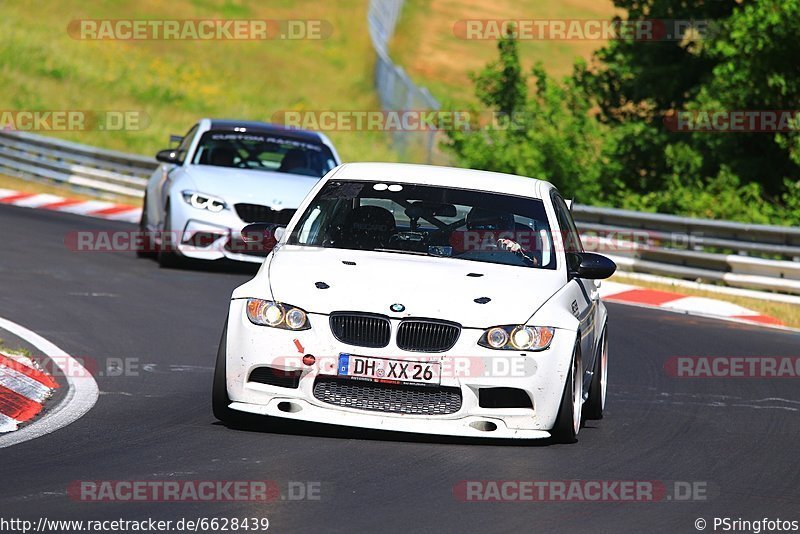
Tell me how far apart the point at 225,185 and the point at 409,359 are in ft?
28.9

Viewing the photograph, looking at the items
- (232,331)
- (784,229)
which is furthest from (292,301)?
(784,229)

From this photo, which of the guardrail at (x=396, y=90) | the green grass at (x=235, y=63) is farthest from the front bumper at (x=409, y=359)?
the green grass at (x=235, y=63)

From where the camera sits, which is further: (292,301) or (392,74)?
(392,74)

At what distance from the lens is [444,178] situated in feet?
31.8

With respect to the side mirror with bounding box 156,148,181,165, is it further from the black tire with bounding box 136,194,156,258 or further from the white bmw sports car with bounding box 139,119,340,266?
the black tire with bounding box 136,194,156,258

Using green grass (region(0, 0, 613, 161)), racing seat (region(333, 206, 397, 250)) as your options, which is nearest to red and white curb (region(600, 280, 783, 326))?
racing seat (region(333, 206, 397, 250))

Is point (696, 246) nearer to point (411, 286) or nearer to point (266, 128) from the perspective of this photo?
point (266, 128)

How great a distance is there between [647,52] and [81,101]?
912 inches

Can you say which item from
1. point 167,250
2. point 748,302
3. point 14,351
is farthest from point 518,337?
point 748,302

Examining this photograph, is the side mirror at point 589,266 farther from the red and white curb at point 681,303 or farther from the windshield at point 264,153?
the windshield at point 264,153

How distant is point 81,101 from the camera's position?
45875 mm

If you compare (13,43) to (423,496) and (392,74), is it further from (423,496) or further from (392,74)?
(423,496)

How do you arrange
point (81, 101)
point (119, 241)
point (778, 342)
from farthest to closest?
point (81, 101), point (119, 241), point (778, 342)

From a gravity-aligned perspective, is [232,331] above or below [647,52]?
below
